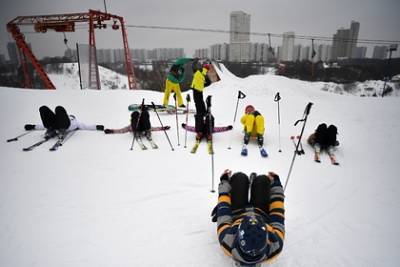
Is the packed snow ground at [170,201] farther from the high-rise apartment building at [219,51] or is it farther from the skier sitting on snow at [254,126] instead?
the high-rise apartment building at [219,51]

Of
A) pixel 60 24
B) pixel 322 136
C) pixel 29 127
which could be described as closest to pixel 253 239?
pixel 322 136

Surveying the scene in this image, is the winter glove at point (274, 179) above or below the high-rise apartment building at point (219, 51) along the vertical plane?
below

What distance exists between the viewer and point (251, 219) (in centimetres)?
163

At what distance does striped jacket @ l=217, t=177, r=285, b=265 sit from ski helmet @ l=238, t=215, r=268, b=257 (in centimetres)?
8

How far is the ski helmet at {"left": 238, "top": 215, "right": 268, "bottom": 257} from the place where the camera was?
152 cm

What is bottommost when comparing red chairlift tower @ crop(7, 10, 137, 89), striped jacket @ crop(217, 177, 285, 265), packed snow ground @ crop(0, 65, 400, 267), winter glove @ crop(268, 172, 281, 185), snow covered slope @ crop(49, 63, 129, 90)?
packed snow ground @ crop(0, 65, 400, 267)

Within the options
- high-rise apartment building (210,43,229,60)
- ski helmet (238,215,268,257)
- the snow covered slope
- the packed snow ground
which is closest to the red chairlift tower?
the packed snow ground

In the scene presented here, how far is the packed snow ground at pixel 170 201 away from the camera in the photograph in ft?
6.96

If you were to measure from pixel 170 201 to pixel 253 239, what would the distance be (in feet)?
5.28

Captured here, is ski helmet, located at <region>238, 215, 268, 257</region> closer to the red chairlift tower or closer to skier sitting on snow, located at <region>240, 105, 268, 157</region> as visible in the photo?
skier sitting on snow, located at <region>240, 105, 268, 157</region>

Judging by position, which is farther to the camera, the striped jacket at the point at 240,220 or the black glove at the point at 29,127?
the black glove at the point at 29,127

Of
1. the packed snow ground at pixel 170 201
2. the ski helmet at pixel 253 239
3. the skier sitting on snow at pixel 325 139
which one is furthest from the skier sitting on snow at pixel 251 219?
the skier sitting on snow at pixel 325 139

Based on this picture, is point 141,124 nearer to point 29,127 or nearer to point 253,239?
point 29,127

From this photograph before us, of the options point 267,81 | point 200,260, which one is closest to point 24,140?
point 200,260
